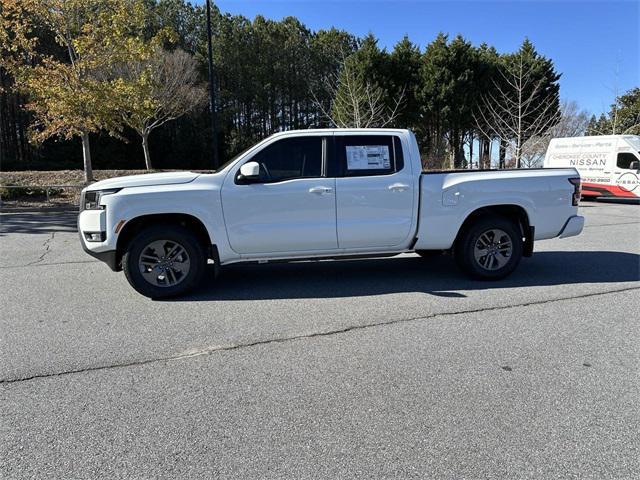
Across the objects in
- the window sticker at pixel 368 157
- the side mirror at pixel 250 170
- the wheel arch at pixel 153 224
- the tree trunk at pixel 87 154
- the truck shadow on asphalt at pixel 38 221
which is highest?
the tree trunk at pixel 87 154

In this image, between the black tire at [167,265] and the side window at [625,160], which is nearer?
the black tire at [167,265]

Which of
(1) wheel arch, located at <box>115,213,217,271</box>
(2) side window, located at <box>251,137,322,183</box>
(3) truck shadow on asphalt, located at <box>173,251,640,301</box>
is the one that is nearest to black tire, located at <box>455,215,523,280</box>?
(3) truck shadow on asphalt, located at <box>173,251,640,301</box>

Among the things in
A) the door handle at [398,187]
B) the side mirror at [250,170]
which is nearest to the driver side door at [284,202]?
the side mirror at [250,170]

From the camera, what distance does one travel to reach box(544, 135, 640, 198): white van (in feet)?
53.6

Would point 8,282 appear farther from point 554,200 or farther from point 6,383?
point 554,200

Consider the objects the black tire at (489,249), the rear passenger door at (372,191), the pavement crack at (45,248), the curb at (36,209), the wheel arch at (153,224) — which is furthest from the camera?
the curb at (36,209)

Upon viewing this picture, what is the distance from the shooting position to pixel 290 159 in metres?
5.48

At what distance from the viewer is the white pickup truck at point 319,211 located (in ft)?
17.0

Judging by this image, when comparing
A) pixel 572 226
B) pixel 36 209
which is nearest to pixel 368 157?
pixel 572 226

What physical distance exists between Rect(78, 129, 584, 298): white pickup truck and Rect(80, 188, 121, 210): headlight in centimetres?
1

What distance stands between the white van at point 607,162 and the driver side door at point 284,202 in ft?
50.3

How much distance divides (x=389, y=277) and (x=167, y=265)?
285 centimetres

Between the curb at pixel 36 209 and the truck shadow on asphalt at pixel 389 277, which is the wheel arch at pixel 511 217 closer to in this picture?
the truck shadow on asphalt at pixel 389 277

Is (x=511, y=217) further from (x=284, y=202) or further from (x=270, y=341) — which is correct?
(x=270, y=341)
